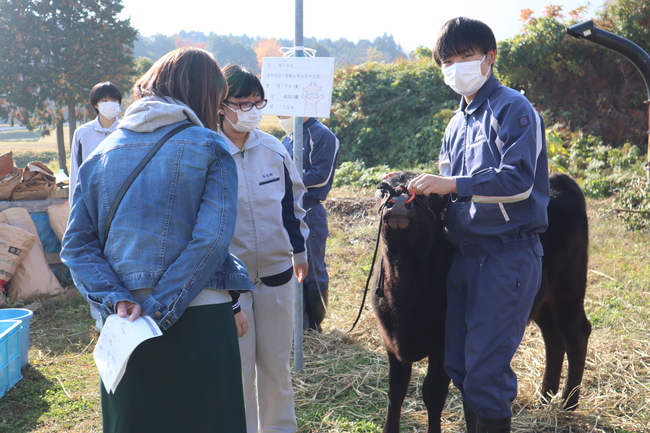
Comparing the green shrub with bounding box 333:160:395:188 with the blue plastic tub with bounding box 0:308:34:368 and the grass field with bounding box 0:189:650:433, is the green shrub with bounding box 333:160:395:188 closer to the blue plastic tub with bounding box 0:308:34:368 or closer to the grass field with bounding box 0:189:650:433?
the grass field with bounding box 0:189:650:433

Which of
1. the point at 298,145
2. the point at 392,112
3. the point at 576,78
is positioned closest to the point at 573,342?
the point at 298,145

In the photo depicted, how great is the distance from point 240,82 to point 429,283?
1.48m

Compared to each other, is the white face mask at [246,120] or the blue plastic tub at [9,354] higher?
the white face mask at [246,120]

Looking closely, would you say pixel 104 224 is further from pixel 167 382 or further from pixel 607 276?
pixel 607 276

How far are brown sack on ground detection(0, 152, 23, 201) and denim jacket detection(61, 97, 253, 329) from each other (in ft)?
18.8

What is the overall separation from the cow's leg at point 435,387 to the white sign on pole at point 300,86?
6.12ft

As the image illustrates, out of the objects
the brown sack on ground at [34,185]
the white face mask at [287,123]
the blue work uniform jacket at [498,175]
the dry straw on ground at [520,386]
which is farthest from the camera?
the brown sack on ground at [34,185]

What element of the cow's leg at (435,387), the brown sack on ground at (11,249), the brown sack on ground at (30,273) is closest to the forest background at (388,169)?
the brown sack on ground at (30,273)

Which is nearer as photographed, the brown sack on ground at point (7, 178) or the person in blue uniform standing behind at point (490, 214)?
the person in blue uniform standing behind at point (490, 214)

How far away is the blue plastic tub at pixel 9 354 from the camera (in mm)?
3877

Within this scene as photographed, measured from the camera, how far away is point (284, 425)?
2943 millimetres

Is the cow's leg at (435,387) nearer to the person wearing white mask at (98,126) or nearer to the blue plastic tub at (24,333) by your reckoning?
the blue plastic tub at (24,333)

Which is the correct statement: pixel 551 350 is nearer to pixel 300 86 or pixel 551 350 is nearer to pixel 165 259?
pixel 300 86

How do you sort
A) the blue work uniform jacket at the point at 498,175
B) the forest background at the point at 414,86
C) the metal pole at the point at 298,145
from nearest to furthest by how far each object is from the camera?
the blue work uniform jacket at the point at 498,175
the metal pole at the point at 298,145
the forest background at the point at 414,86
